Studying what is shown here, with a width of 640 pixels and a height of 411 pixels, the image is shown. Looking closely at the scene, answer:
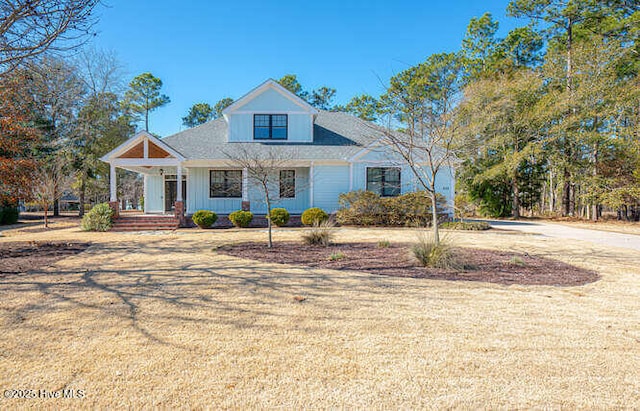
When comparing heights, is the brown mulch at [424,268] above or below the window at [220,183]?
below

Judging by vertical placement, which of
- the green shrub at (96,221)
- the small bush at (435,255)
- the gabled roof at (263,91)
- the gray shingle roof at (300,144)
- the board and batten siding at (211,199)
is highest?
the gabled roof at (263,91)

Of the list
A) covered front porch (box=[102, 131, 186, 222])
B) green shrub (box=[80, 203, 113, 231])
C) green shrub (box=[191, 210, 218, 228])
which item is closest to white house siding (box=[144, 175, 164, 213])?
covered front porch (box=[102, 131, 186, 222])

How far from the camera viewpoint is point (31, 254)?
26.7 feet

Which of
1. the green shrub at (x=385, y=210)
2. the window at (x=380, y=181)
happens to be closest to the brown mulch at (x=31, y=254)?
the green shrub at (x=385, y=210)

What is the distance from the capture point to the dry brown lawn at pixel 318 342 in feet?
7.66

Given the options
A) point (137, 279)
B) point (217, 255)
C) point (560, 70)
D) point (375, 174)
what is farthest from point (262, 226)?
point (560, 70)

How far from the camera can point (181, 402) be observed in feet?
7.32

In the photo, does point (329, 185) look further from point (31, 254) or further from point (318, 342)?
point (318, 342)

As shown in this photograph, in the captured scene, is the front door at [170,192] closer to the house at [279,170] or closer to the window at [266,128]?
the house at [279,170]

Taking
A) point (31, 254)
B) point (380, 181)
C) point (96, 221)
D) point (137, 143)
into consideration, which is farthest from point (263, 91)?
point (31, 254)

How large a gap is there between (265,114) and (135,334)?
1582 centimetres

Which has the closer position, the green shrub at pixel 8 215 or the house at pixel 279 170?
the house at pixel 279 170

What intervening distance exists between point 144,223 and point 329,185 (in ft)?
29.2

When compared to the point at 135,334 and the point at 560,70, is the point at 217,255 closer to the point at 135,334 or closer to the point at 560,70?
the point at 135,334
